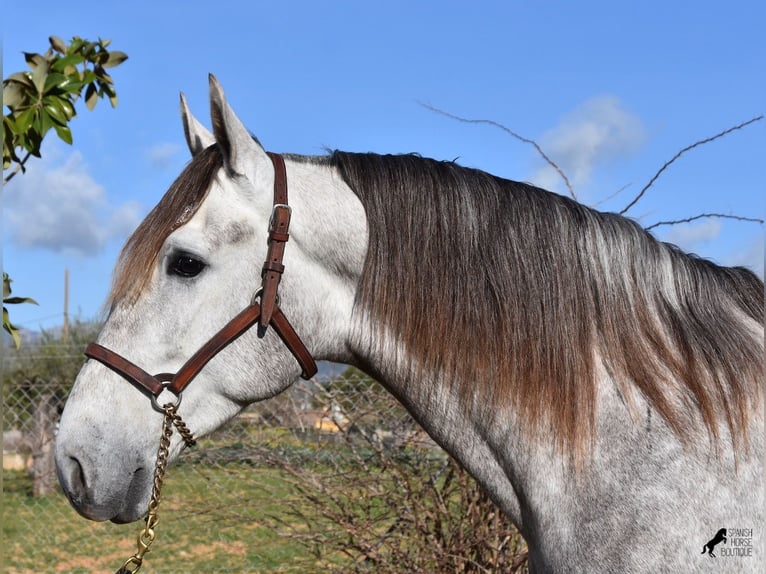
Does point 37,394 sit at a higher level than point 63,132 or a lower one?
lower

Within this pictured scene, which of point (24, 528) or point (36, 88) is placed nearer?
point (36, 88)

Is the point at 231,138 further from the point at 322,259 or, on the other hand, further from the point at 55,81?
the point at 55,81

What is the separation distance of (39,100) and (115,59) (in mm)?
531

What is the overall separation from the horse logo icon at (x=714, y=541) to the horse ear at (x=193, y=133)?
6.30 ft

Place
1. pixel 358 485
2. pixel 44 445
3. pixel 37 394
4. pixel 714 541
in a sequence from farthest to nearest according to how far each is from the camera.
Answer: pixel 44 445, pixel 37 394, pixel 358 485, pixel 714 541

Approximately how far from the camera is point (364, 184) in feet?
7.36

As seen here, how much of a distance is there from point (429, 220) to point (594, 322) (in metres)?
0.55

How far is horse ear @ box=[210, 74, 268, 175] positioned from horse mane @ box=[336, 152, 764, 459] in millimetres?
305

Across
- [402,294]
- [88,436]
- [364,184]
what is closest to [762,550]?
[402,294]

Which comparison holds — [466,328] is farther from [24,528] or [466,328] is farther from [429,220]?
[24,528]

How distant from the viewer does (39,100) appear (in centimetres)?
283

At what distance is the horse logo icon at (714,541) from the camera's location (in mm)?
1897

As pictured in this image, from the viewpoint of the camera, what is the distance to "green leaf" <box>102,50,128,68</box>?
10.7 ft

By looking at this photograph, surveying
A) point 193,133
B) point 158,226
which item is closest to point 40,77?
point 193,133
